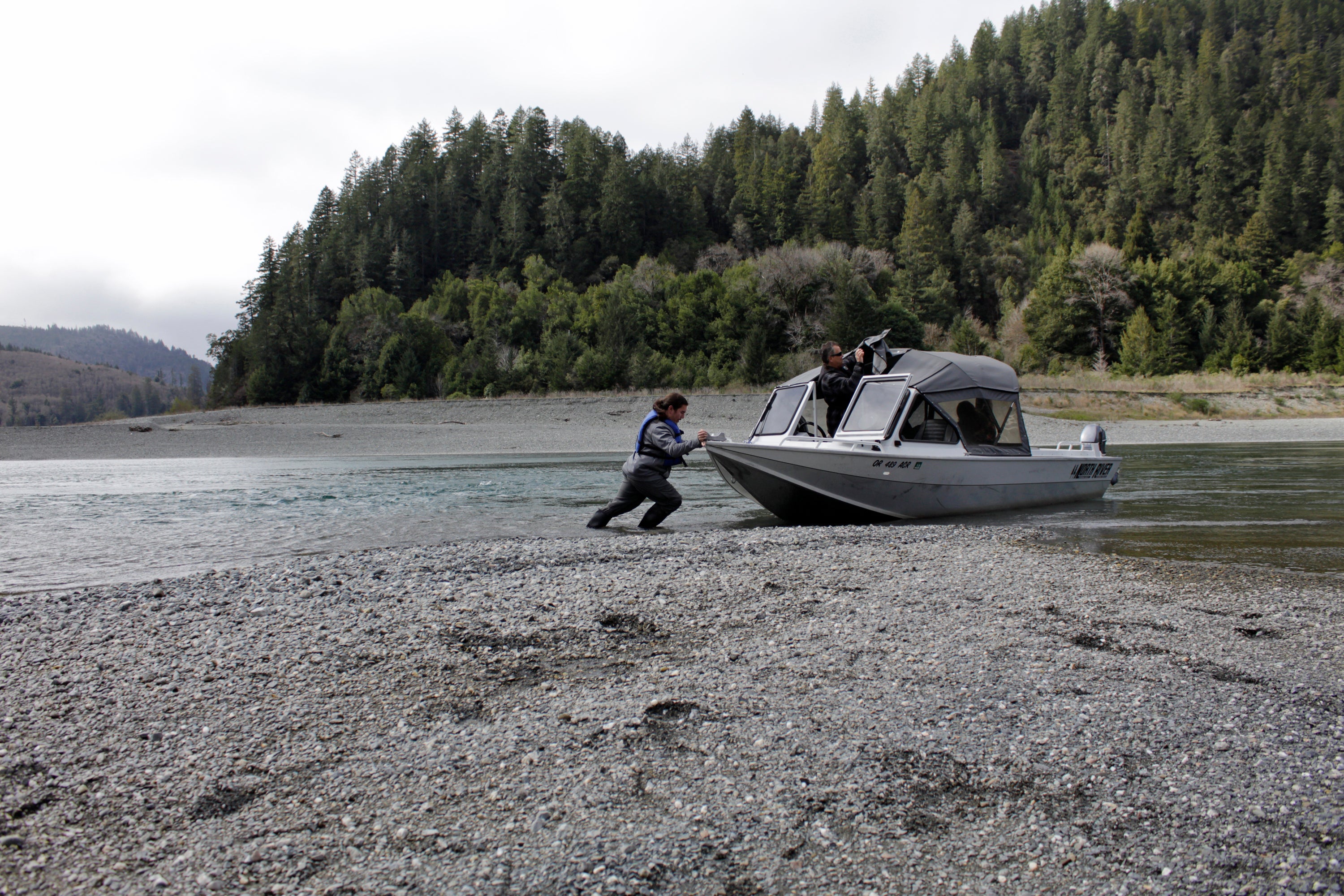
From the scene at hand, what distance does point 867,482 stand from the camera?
34.7 ft

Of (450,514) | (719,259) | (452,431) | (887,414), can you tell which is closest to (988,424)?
(887,414)

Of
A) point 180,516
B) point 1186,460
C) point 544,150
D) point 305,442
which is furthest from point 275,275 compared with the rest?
point 1186,460

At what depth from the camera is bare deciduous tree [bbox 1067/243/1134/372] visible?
71.4 m

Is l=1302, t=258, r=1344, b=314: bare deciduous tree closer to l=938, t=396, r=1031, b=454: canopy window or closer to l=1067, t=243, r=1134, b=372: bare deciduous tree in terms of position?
l=1067, t=243, r=1134, b=372: bare deciduous tree

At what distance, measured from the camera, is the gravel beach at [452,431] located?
1305 inches

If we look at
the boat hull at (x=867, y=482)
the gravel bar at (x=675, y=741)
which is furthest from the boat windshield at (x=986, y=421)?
the gravel bar at (x=675, y=741)

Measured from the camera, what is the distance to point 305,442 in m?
35.4

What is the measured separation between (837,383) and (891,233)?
109 metres

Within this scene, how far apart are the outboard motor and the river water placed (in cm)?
112

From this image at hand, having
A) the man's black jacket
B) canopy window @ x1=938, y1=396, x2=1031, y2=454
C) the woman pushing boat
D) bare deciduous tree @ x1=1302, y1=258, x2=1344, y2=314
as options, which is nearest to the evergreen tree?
bare deciduous tree @ x1=1302, y1=258, x2=1344, y2=314

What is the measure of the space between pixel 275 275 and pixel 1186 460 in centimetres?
9349

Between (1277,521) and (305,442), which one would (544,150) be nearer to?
(305,442)

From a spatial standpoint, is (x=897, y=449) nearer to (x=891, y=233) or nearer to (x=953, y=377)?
(x=953, y=377)

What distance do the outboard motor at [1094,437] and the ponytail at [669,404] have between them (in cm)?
833
